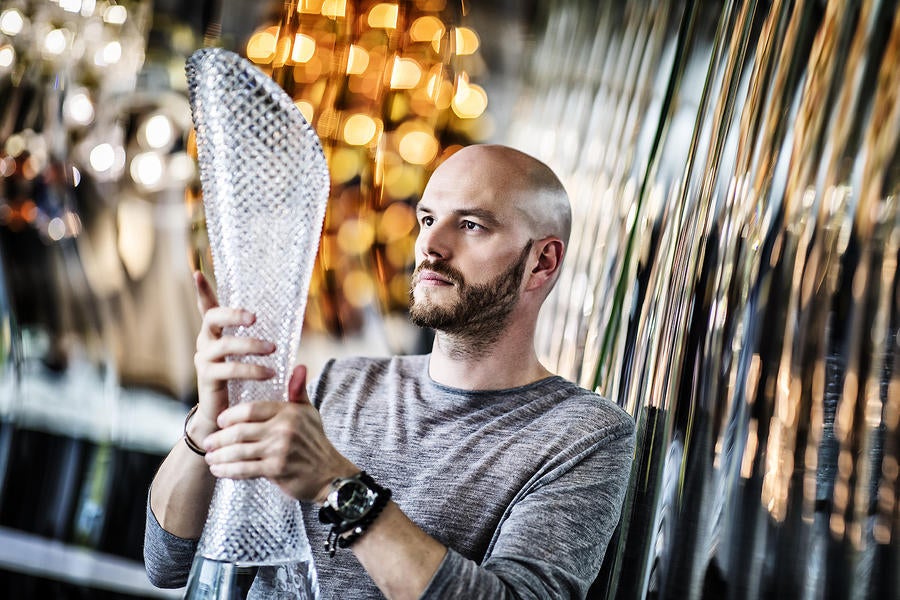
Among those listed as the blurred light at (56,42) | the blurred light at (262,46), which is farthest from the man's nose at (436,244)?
the blurred light at (56,42)

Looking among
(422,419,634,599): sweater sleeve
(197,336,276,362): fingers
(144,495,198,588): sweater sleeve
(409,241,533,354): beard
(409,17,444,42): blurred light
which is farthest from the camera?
(409,17,444,42): blurred light

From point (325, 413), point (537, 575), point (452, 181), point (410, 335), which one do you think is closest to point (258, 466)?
point (537, 575)

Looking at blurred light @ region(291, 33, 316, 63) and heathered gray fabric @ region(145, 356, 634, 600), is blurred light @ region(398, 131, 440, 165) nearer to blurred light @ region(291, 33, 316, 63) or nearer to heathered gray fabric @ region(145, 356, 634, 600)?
blurred light @ region(291, 33, 316, 63)

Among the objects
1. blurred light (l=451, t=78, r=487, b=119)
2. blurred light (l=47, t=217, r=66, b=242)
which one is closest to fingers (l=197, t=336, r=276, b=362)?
blurred light (l=451, t=78, r=487, b=119)

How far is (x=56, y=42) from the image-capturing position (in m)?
1.88

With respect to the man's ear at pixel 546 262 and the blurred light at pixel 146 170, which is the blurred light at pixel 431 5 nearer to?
the blurred light at pixel 146 170

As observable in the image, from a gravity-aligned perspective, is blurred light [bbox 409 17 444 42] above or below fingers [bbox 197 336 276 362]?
above

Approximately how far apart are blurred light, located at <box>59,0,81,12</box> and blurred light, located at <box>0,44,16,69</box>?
0.14 m

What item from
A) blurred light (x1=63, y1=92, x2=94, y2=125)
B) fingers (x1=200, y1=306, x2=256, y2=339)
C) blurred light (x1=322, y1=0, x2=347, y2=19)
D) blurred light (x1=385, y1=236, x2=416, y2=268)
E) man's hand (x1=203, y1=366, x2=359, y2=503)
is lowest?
man's hand (x1=203, y1=366, x2=359, y2=503)

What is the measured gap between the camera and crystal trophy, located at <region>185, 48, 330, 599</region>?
0.64 metres

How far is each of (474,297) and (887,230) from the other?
0.48 metres

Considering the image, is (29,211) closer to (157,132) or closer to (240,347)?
(157,132)

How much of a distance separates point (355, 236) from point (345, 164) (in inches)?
6.3

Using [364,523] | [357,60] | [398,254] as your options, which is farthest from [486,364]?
[357,60]
